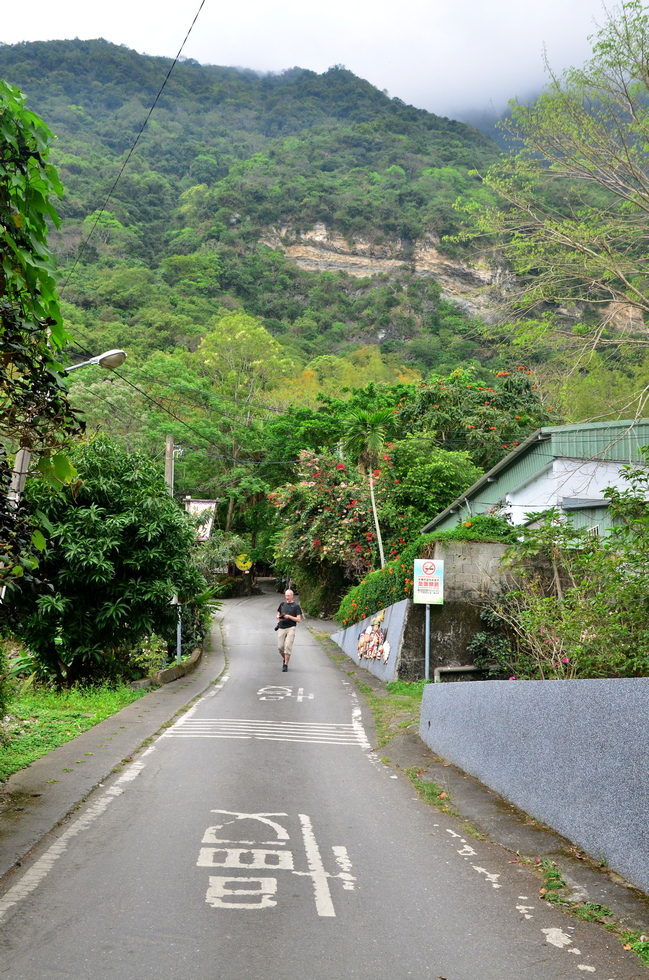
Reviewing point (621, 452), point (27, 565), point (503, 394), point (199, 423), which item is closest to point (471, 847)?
point (27, 565)

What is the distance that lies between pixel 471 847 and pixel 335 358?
198ft

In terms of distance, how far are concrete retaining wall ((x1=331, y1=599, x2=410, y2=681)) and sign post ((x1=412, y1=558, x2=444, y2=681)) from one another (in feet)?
4.78

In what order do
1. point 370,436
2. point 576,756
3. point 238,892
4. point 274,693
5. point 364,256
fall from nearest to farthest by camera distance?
point 238,892, point 576,756, point 274,693, point 370,436, point 364,256

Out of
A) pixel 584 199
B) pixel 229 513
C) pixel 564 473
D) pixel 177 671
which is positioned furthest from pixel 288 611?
pixel 229 513

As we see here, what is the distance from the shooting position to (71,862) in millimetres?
5445

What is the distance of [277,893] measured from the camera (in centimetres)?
500

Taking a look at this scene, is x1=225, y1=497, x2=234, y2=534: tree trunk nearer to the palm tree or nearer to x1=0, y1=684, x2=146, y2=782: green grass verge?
the palm tree

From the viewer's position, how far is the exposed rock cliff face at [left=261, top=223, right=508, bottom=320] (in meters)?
98.1

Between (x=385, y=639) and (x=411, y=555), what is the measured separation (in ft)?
8.08

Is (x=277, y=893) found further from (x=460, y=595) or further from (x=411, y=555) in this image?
(x=411, y=555)

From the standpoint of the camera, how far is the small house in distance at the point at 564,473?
19.1 meters

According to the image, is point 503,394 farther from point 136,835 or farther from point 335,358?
point 335,358

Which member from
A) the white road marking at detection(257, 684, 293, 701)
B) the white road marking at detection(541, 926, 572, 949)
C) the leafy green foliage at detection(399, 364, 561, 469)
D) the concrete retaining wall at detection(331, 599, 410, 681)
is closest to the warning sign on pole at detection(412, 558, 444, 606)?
the concrete retaining wall at detection(331, 599, 410, 681)

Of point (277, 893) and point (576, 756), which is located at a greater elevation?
point (576, 756)
